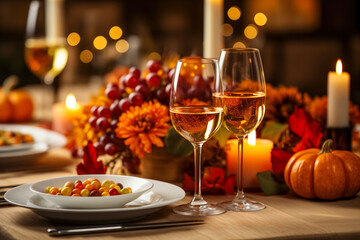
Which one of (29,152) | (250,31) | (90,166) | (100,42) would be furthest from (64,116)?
(250,31)

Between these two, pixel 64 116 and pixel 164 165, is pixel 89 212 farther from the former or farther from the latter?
pixel 64 116

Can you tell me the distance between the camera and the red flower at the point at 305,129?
1.15 m

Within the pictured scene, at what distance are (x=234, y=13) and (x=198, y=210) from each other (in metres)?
5.32

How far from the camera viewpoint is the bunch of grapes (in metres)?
1.24

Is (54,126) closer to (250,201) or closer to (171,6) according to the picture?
(250,201)

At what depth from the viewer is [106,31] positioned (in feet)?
19.7

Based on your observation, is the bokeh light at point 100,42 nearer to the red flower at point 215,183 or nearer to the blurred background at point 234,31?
the blurred background at point 234,31

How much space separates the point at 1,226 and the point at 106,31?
5271 millimetres

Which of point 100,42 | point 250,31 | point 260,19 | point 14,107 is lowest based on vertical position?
point 14,107

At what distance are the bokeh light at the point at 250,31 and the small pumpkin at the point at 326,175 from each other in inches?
190

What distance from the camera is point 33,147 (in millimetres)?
1523

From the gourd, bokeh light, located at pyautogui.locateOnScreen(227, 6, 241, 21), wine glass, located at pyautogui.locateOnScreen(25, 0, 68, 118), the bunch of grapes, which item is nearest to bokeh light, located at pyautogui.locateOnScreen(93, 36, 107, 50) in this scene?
bokeh light, located at pyautogui.locateOnScreen(227, 6, 241, 21)

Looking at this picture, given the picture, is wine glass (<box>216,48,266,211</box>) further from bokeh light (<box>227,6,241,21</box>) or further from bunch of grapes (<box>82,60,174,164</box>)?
bokeh light (<box>227,6,241,21</box>)

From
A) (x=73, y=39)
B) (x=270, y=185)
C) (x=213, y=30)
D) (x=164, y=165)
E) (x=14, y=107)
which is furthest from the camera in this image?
(x=73, y=39)
